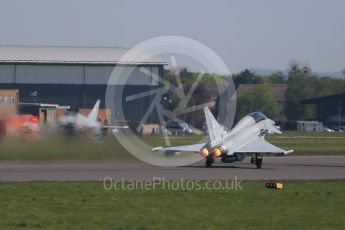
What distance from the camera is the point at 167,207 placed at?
85.7ft

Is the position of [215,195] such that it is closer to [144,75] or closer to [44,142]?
[44,142]

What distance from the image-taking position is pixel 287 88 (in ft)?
587

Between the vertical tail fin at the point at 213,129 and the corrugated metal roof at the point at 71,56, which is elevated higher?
the corrugated metal roof at the point at 71,56

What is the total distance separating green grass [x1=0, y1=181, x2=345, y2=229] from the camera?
2233cm

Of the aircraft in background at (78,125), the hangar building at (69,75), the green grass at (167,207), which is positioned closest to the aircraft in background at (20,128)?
the aircraft in background at (78,125)

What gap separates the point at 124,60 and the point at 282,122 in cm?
4227

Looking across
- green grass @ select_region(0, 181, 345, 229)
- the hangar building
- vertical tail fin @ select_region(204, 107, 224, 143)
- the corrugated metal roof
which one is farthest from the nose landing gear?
the corrugated metal roof

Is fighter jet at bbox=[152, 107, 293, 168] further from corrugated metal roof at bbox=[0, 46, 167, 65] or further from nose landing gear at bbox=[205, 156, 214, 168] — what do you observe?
corrugated metal roof at bbox=[0, 46, 167, 65]

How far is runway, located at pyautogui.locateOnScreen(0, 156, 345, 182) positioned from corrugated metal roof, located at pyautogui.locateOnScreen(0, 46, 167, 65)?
2398 inches

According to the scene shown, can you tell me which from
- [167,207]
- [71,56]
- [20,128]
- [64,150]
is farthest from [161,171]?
[71,56]

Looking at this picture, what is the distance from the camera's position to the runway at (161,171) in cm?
3897

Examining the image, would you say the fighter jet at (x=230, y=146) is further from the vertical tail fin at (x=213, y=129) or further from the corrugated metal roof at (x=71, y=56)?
the corrugated metal roof at (x=71, y=56)

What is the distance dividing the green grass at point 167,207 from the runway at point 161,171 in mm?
5001

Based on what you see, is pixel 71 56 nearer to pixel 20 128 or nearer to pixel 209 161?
pixel 209 161
